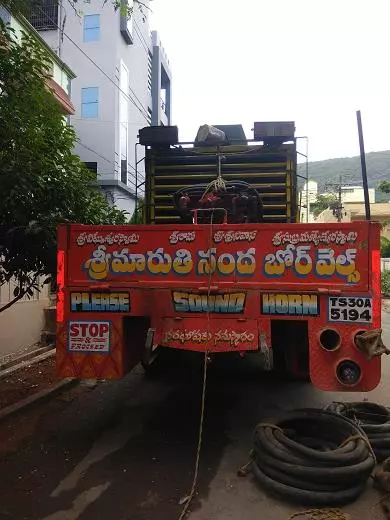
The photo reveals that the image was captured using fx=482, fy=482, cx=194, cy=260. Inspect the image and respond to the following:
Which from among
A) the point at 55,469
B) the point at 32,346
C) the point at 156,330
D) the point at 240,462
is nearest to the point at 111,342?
the point at 156,330

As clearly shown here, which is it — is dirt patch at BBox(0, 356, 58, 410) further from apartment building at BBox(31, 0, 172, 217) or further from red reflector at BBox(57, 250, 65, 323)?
apartment building at BBox(31, 0, 172, 217)

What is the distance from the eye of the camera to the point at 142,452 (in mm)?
4355

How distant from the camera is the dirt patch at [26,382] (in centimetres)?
600

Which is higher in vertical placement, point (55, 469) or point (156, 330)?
point (156, 330)

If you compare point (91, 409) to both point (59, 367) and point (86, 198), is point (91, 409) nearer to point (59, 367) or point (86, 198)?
point (59, 367)

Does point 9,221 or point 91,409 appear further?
point 91,409

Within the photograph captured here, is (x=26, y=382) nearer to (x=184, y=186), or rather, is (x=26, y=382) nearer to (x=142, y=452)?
(x=142, y=452)

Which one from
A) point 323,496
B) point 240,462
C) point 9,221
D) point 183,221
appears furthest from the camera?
point 183,221

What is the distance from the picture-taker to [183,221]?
6223 millimetres

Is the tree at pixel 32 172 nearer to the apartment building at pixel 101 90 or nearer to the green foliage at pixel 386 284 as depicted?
the apartment building at pixel 101 90

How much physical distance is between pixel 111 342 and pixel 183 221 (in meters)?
2.37

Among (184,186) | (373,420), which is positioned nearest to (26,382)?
(184,186)

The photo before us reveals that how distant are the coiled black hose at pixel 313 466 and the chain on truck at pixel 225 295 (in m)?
0.50

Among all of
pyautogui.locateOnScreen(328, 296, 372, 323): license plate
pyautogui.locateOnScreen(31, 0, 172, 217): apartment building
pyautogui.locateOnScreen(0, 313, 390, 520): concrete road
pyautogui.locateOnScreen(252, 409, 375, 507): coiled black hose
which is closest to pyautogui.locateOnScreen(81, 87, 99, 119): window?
pyautogui.locateOnScreen(31, 0, 172, 217): apartment building
